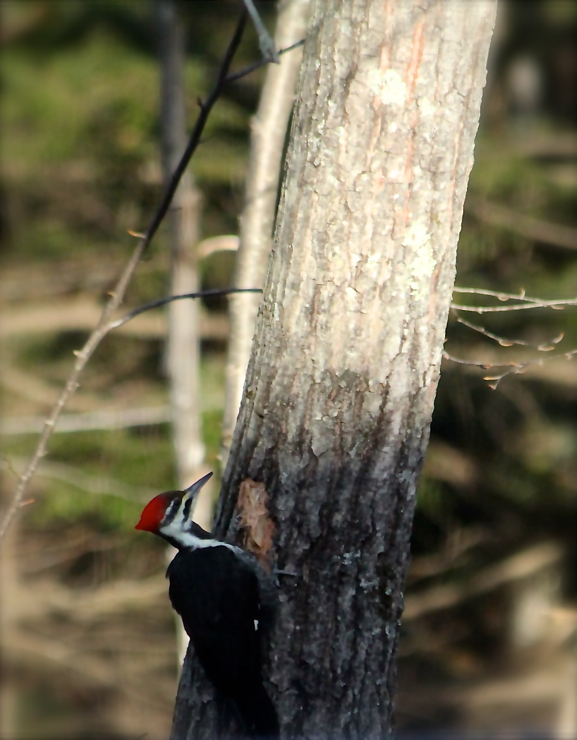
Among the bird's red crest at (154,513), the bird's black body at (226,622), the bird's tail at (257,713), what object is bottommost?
the bird's tail at (257,713)

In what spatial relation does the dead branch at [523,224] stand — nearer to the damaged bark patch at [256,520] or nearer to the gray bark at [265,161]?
the gray bark at [265,161]

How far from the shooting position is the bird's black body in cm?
241

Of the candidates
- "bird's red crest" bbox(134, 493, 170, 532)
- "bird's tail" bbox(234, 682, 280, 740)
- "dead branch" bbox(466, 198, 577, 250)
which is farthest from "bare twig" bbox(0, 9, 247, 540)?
"dead branch" bbox(466, 198, 577, 250)

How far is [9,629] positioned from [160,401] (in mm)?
3414

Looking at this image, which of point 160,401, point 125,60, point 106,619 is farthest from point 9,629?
point 125,60

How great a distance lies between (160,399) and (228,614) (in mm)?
5819

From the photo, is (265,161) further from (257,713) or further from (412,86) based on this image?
(257,713)

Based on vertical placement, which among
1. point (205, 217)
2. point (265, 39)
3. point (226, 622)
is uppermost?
point (205, 217)

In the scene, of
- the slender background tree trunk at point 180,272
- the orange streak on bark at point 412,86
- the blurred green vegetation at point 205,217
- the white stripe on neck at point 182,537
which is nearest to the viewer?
the orange streak on bark at point 412,86

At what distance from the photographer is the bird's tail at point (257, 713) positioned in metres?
2.39

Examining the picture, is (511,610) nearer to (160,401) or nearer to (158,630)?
(158,630)

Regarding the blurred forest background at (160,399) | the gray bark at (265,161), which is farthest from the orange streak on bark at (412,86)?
the blurred forest background at (160,399)

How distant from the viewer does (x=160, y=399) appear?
27.7ft

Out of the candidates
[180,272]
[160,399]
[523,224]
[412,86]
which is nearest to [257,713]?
[412,86]
